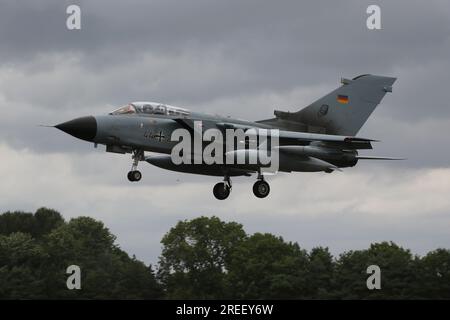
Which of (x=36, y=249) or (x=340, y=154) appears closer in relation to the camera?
(x=340, y=154)

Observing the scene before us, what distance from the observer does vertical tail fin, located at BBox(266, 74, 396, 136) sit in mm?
51656

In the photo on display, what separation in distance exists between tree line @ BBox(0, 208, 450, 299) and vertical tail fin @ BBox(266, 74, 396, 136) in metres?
25.0

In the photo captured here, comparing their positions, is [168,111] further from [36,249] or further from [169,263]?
[36,249]

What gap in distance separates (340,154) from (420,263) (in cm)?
3509

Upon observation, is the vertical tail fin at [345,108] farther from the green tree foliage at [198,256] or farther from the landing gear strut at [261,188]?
the green tree foliage at [198,256]

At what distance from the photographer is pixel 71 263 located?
9131 cm

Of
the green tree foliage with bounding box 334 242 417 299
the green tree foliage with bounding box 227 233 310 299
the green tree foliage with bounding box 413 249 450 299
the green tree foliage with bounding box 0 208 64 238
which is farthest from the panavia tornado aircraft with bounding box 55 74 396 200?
the green tree foliage with bounding box 0 208 64 238

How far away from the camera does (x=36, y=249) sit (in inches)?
3784

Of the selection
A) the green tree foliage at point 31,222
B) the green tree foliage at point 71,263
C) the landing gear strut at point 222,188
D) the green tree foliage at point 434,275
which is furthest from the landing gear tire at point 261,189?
the green tree foliage at point 31,222

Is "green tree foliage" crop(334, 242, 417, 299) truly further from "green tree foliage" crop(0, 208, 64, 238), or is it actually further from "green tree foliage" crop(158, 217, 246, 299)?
"green tree foliage" crop(0, 208, 64, 238)

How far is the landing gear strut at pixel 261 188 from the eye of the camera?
1922 inches
